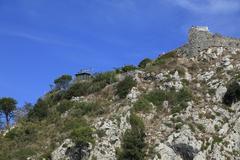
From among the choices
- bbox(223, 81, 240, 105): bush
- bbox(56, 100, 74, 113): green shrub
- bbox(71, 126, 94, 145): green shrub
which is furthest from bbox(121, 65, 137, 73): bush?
bbox(71, 126, 94, 145): green shrub

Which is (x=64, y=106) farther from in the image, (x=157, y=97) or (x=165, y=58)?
(x=165, y=58)

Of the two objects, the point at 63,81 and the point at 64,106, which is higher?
the point at 63,81

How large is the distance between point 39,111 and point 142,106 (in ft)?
58.4

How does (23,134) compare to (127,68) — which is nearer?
(23,134)

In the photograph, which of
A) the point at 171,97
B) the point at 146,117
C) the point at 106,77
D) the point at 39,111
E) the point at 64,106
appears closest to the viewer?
the point at 146,117

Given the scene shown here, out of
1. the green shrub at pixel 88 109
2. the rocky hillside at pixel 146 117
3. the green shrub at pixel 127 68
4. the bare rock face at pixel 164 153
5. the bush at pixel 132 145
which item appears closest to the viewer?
the bare rock face at pixel 164 153

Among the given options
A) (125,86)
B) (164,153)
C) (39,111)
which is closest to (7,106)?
(39,111)

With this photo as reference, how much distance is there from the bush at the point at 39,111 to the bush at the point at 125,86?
1185cm

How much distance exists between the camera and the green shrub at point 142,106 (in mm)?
78250

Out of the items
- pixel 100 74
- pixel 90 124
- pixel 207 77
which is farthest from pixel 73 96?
pixel 207 77

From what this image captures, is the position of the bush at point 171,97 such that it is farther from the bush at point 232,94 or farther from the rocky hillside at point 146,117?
the bush at point 232,94

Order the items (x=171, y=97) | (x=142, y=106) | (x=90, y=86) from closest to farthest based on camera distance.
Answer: (x=142, y=106), (x=171, y=97), (x=90, y=86)

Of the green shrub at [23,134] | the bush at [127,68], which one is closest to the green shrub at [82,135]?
the green shrub at [23,134]

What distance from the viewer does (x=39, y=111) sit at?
289 ft
